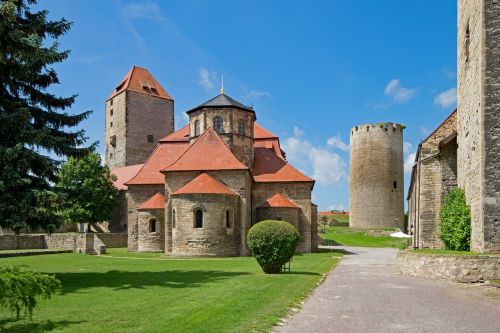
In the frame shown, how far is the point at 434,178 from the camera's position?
2434 centimetres

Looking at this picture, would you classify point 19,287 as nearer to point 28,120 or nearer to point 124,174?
point 28,120

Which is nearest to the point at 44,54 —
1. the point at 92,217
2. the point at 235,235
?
the point at 235,235

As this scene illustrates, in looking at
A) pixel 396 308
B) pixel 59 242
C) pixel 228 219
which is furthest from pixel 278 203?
pixel 396 308

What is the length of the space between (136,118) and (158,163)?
71.2ft

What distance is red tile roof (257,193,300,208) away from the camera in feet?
112

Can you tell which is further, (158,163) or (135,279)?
(158,163)

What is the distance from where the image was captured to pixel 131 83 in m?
61.2

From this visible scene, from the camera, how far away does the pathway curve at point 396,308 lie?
8836 millimetres

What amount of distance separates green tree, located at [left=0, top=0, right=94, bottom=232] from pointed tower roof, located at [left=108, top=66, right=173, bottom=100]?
44.3 metres

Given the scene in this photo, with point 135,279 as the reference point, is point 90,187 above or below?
above

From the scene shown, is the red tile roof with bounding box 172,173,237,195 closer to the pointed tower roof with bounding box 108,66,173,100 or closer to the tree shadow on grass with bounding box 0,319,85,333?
the tree shadow on grass with bounding box 0,319,85,333

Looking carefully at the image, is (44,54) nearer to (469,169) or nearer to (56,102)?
(56,102)

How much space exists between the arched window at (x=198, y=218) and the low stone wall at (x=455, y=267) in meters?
15.9

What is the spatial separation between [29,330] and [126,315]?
71.8 inches
